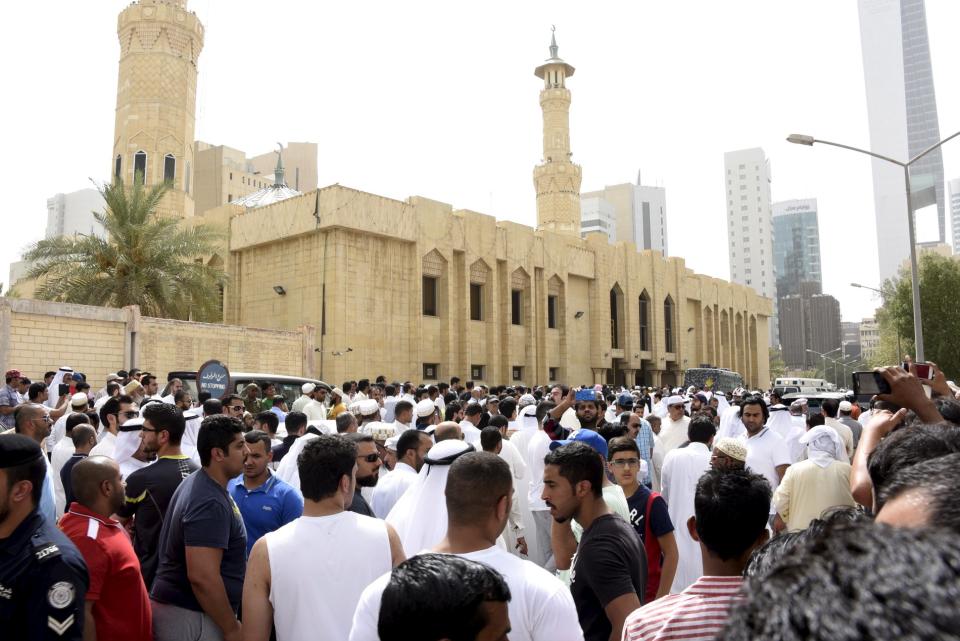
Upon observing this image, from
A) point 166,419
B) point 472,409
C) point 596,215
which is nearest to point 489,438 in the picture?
point 472,409

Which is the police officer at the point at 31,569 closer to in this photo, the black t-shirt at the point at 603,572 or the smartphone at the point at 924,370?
the black t-shirt at the point at 603,572

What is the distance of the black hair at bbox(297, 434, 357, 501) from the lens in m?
3.07

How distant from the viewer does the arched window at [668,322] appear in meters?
41.0

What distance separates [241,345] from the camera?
2081 cm

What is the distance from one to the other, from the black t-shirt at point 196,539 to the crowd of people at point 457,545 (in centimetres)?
1

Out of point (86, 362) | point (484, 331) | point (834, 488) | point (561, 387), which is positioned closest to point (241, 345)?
point (86, 362)

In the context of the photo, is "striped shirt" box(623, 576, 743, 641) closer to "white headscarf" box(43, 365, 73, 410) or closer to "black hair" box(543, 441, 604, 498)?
"black hair" box(543, 441, 604, 498)

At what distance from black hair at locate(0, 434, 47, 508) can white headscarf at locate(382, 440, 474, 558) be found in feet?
5.58

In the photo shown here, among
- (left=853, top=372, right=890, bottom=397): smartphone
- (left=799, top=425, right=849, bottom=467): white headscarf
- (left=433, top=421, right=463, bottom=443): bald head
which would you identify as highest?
(left=853, top=372, right=890, bottom=397): smartphone

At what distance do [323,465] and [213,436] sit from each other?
0.78m

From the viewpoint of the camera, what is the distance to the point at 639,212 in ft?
474

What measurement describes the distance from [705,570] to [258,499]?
8.80 feet

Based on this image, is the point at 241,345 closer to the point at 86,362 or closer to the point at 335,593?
the point at 86,362

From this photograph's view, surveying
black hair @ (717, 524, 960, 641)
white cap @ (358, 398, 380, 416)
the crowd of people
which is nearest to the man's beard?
the crowd of people
